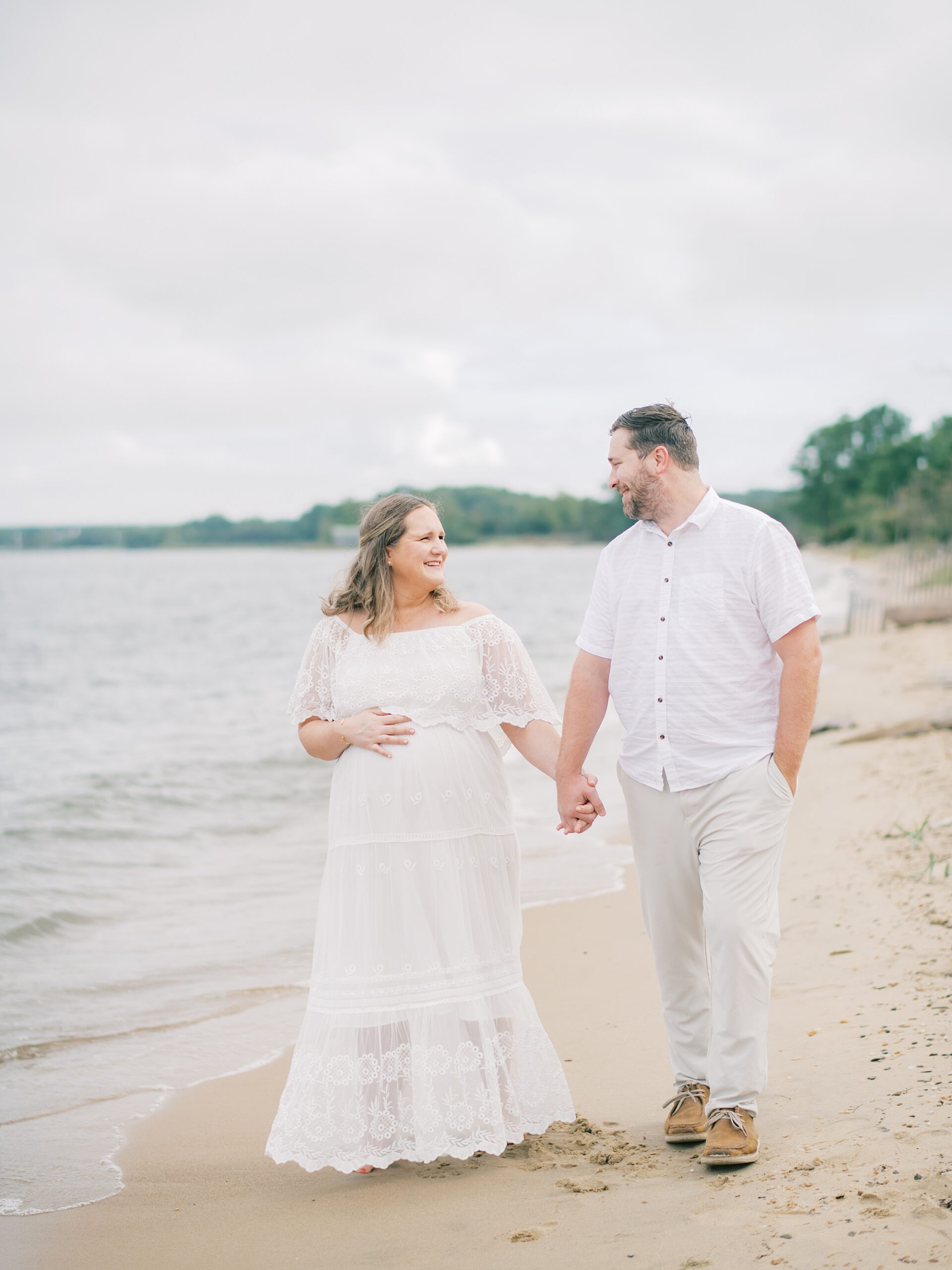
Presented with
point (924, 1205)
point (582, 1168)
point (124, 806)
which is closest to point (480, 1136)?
point (582, 1168)

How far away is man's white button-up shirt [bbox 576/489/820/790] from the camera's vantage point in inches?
140

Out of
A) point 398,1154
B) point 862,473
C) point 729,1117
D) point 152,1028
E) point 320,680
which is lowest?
point 152,1028

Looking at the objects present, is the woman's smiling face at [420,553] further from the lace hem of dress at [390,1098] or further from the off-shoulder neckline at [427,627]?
the lace hem of dress at [390,1098]

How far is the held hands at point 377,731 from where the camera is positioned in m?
3.89

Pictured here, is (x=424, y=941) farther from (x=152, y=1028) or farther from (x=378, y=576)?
(x=152, y=1028)

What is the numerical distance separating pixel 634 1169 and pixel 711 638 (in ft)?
5.54

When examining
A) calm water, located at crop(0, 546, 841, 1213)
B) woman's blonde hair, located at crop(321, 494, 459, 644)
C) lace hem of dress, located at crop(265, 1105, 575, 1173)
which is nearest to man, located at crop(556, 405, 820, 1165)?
lace hem of dress, located at crop(265, 1105, 575, 1173)

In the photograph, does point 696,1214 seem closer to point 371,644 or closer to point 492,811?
point 492,811

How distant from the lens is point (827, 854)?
7.49 metres

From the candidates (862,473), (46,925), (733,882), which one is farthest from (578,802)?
(862,473)

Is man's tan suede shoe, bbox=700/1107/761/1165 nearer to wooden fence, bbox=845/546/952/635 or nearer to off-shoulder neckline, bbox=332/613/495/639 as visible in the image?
off-shoulder neckline, bbox=332/613/495/639

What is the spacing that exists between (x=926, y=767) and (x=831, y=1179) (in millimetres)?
6679

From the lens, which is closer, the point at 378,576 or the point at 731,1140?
the point at 731,1140

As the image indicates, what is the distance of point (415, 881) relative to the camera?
3830 mm
